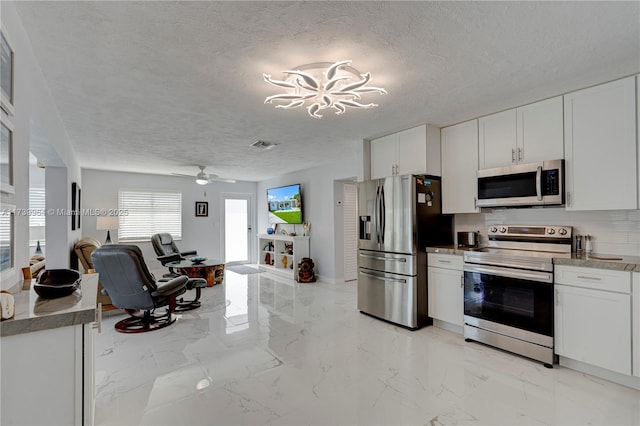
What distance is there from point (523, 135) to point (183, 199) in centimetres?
717

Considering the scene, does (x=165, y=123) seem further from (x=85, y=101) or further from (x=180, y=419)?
(x=180, y=419)

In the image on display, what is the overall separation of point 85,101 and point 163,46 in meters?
1.47

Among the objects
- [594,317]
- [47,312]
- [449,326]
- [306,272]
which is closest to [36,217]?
[306,272]

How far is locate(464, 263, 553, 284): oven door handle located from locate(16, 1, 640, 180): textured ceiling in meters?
1.59

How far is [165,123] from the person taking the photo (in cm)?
354

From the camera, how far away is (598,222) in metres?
2.90

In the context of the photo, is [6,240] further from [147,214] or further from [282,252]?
[147,214]

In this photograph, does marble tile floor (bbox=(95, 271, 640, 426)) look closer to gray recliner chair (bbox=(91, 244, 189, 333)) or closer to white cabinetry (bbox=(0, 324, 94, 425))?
gray recliner chair (bbox=(91, 244, 189, 333))

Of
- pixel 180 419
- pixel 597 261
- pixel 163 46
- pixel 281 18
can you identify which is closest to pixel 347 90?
pixel 281 18

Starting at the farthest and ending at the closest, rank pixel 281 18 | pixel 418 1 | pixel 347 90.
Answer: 1. pixel 347 90
2. pixel 281 18
3. pixel 418 1

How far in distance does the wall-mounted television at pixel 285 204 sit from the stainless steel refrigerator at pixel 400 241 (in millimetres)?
2983

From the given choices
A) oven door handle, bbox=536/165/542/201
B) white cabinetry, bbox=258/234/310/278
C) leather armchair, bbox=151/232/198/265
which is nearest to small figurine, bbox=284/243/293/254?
white cabinetry, bbox=258/234/310/278

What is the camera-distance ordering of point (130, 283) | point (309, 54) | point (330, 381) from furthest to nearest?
point (130, 283) → point (330, 381) → point (309, 54)

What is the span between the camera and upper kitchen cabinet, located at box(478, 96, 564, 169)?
290cm
